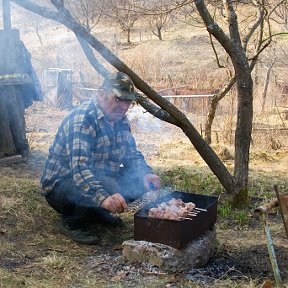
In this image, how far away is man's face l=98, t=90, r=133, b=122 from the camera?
437 cm

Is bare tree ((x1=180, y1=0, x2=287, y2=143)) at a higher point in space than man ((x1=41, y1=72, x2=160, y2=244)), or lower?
higher

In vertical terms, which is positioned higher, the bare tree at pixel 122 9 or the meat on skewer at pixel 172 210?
the bare tree at pixel 122 9

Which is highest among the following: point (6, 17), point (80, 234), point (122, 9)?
point (6, 17)

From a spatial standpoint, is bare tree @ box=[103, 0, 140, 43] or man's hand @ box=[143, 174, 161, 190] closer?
man's hand @ box=[143, 174, 161, 190]

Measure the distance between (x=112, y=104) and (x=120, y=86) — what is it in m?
0.20

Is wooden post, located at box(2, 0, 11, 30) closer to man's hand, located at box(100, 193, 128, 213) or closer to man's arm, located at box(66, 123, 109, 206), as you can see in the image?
man's arm, located at box(66, 123, 109, 206)

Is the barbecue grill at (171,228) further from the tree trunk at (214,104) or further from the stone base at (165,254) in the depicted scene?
the tree trunk at (214,104)

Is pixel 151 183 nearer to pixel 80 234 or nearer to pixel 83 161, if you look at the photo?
pixel 83 161

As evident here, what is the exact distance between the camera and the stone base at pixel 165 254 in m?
3.86

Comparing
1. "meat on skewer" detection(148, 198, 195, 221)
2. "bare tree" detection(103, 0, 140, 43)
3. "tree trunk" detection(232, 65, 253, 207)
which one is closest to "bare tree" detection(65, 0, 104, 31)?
"bare tree" detection(103, 0, 140, 43)

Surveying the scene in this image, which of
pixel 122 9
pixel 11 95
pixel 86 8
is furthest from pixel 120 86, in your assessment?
pixel 86 8

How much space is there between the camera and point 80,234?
15.2 ft

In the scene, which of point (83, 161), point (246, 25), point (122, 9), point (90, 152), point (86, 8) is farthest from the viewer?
point (86, 8)

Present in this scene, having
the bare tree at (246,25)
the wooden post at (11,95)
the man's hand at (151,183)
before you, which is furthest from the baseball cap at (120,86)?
the wooden post at (11,95)
